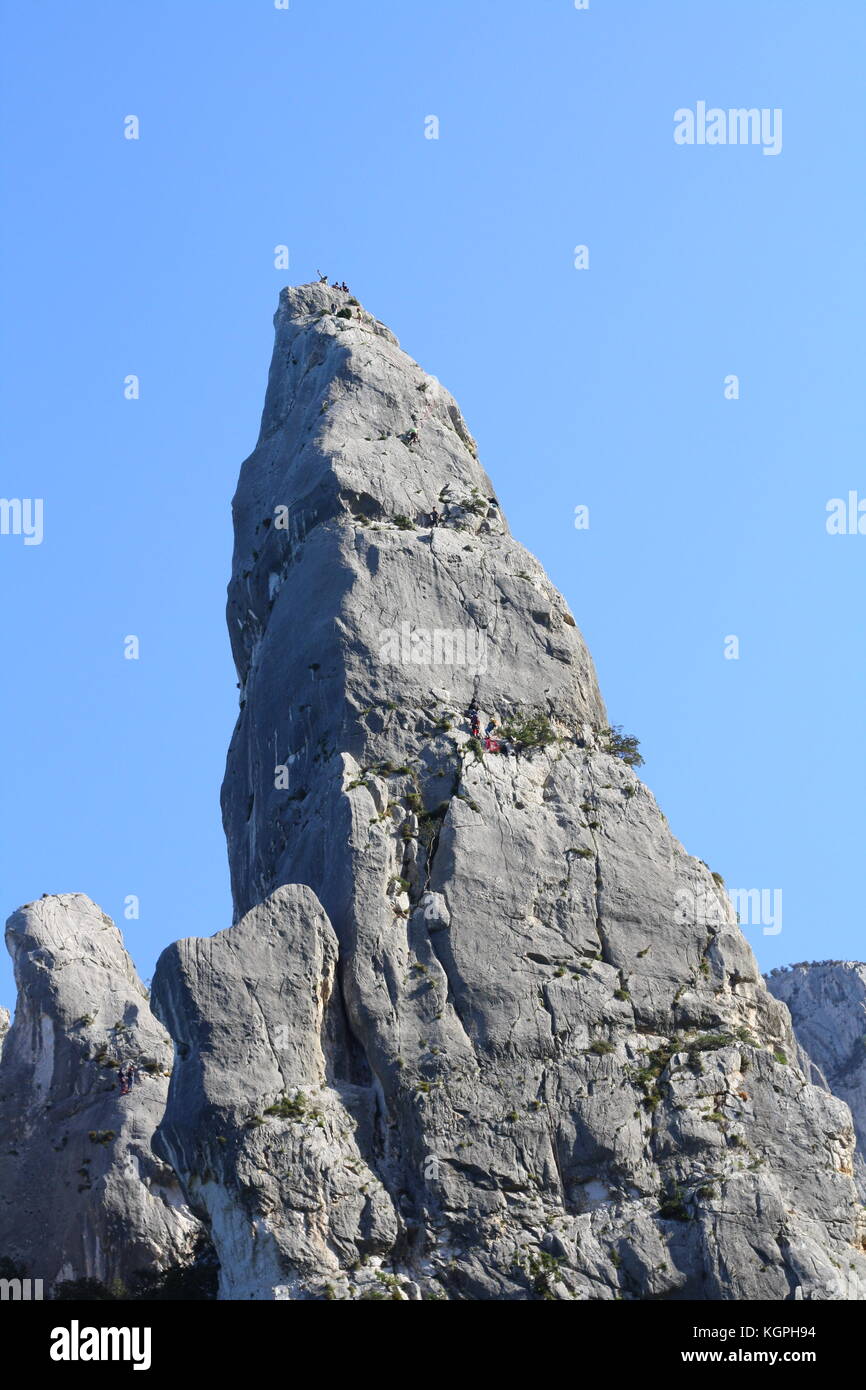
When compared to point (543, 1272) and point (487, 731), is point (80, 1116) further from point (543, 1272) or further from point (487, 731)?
point (543, 1272)

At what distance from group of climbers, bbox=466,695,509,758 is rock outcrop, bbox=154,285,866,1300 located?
9.3 inches

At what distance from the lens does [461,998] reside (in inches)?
2119

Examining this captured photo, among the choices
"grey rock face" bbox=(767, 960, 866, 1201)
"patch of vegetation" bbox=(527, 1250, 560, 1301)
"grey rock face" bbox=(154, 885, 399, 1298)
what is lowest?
"patch of vegetation" bbox=(527, 1250, 560, 1301)

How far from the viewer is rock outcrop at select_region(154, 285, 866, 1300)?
49.8m

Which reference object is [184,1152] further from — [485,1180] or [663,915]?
[663,915]

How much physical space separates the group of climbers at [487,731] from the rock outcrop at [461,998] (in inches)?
9.3

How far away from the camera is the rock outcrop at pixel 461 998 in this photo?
1962 inches

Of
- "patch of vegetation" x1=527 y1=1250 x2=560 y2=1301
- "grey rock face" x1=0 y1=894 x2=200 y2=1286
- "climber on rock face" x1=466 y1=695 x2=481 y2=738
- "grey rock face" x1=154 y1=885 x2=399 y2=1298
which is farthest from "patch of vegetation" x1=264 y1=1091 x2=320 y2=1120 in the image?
"grey rock face" x1=0 y1=894 x2=200 y2=1286

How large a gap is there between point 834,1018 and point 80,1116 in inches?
1923

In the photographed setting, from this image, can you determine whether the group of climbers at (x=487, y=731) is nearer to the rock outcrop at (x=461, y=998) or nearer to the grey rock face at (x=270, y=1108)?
the rock outcrop at (x=461, y=998)

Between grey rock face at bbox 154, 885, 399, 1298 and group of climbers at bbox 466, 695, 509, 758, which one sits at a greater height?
group of climbers at bbox 466, 695, 509, 758

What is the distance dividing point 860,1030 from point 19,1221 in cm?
5156

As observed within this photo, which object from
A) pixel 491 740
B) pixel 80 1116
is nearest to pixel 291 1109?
pixel 491 740

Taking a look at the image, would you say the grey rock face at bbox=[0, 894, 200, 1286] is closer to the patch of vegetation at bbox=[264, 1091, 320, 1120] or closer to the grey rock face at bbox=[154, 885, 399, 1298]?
the grey rock face at bbox=[154, 885, 399, 1298]
